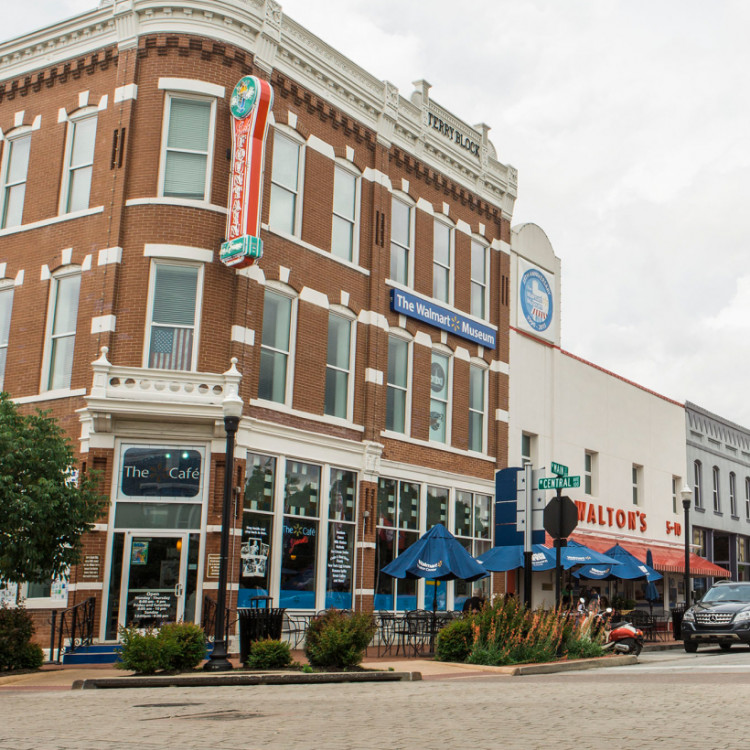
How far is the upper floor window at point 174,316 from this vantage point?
2089 cm

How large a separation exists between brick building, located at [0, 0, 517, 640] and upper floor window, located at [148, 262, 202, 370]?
48 millimetres

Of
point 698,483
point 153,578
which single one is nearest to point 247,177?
point 153,578

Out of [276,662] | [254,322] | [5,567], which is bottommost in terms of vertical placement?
[276,662]

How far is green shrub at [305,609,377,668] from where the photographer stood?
15.6 metres

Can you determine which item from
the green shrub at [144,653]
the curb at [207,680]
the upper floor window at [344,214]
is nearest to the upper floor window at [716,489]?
the upper floor window at [344,214]

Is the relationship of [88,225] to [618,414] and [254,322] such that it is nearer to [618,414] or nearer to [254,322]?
[254,322]

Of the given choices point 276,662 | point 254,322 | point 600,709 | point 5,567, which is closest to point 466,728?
point 600,709

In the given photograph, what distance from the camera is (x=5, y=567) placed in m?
16.8

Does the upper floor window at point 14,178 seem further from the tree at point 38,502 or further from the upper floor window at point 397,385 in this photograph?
the upper floor window at point 397,385

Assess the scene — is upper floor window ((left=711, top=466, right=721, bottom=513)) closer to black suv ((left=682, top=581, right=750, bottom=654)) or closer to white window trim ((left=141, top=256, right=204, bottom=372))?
black suv ((left=682, top=581, right=750, bottom=654))

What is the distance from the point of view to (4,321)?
23203mm

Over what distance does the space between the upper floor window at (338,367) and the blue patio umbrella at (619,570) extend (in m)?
7.78

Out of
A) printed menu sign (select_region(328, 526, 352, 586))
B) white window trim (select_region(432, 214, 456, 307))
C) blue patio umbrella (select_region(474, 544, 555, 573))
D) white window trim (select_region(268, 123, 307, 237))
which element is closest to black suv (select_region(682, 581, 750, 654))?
blue patio umbrella (select_region(474, 544, 555, 573))

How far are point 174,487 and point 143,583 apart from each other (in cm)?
201
